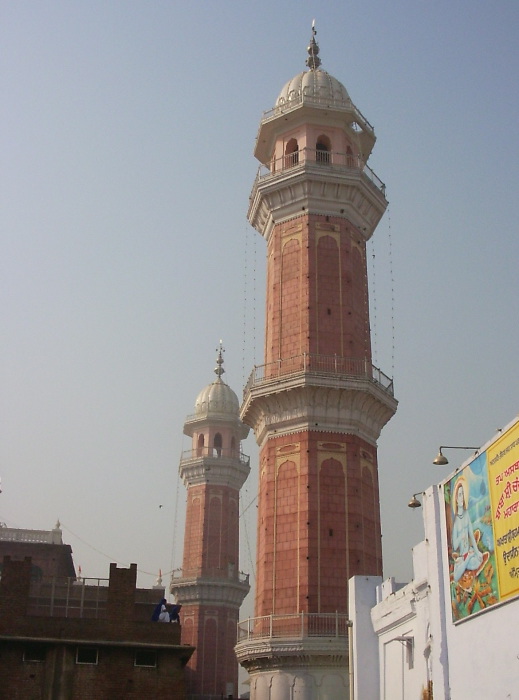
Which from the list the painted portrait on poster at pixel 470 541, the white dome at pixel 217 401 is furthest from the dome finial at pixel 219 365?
the painted portrait on poster at pixel 470 541

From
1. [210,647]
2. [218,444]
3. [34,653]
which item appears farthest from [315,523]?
[218,444]

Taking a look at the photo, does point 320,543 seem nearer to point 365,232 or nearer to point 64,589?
point 64,589

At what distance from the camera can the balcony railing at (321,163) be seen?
42.1 meters

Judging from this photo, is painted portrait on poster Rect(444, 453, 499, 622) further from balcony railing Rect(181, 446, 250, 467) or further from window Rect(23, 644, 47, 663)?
balcony railing Rect(181, 446, 250, 467)

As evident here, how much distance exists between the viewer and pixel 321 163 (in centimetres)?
4291

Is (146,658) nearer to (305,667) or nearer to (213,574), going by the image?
(305,667)

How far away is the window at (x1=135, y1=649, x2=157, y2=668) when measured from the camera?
33.3 meters

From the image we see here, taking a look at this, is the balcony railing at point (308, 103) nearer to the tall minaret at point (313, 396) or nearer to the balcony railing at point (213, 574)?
the tall minaret at point (313, 396)

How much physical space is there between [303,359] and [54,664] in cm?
1612

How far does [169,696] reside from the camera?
1293 inches

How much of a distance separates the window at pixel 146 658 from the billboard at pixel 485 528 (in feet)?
50.9

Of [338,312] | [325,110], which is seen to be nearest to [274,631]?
[338,312]

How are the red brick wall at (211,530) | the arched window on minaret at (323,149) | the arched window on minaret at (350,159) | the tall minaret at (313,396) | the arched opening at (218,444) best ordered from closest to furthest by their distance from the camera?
the tall minaret at (313,396), the arched window on minaret at (323,149), the arched window on minaret at (350,159), the red brick wall at (211,530), the arched opening at (218,444)

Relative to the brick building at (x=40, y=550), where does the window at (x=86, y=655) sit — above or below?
below
